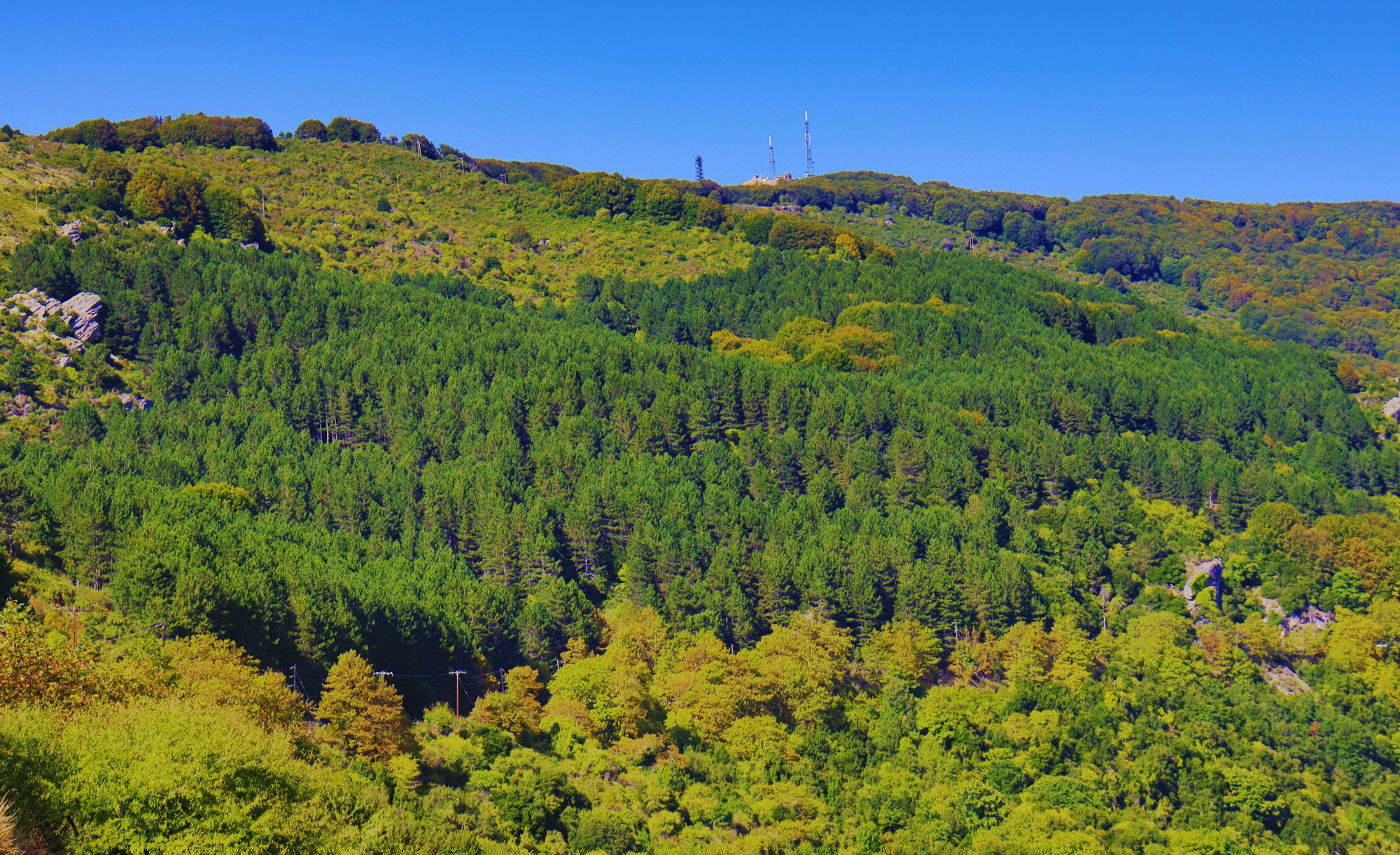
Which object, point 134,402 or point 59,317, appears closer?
point 134,402

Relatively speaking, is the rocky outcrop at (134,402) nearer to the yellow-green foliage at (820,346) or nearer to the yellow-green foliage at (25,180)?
the yellow-green foliage at (25,180)

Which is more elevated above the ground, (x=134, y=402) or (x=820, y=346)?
(x=820, y=346)

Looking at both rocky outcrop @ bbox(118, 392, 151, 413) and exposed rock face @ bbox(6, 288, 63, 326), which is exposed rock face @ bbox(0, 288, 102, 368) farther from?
rocky outcrop @ bbox(118, 392, 151, 413)

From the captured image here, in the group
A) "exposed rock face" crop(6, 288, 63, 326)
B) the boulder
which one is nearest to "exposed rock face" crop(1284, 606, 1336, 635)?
the boulder

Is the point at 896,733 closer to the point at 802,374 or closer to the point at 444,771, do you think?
the point at 444,771

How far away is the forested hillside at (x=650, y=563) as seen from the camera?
204 feet

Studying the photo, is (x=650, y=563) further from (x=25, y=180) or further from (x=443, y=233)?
(x=443, y=233)

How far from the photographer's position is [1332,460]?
141250mm

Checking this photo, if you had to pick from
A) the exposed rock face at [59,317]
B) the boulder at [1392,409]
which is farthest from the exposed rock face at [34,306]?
the boulder at [1392,409]

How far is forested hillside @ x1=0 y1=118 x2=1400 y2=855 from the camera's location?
62312mm

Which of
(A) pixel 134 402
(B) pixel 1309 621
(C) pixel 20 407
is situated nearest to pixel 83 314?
(A) pixel 134 402

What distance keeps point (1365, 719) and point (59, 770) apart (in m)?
92.4

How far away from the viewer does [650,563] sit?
98875mm

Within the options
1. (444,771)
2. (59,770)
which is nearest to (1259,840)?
(444,771)
